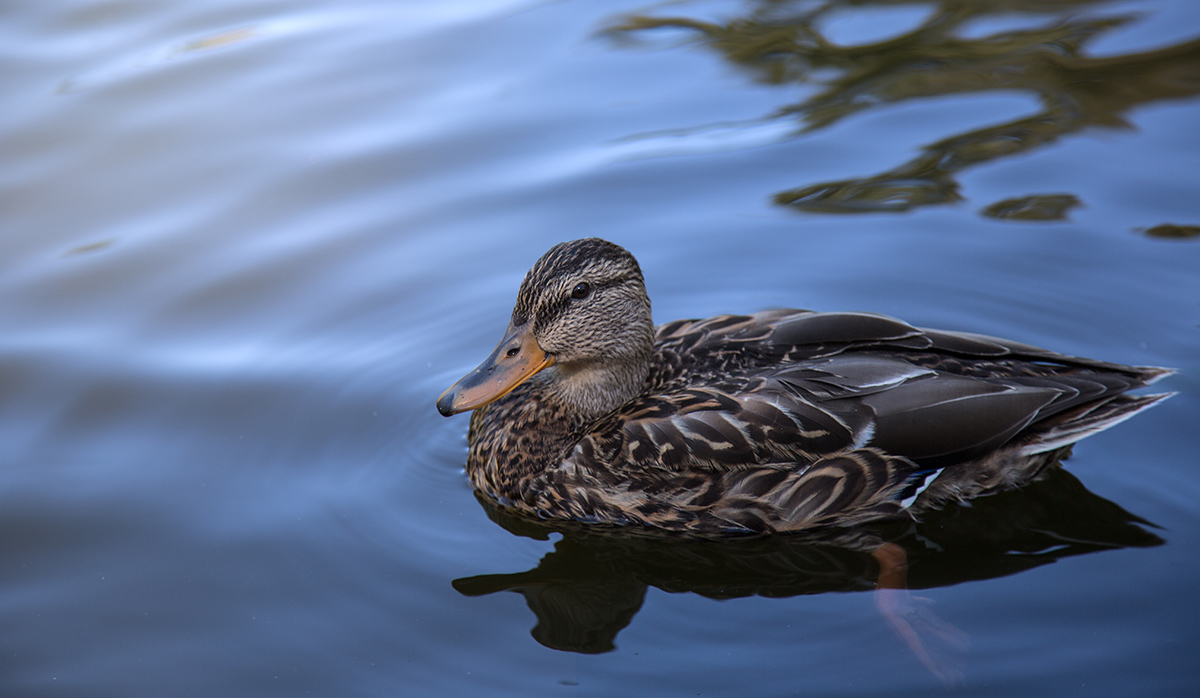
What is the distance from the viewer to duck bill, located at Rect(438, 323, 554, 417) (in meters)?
4.82

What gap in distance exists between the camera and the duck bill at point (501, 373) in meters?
4.82

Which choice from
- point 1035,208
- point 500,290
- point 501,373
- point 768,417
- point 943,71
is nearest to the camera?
point 768,417

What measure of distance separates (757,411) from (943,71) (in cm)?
480

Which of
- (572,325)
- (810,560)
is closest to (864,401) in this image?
(810,560)

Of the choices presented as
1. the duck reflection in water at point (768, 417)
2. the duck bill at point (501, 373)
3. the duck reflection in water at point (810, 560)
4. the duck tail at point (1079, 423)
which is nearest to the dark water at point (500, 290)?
the duck reflection in water at point (810, 560)

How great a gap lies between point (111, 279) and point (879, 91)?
5.43 m

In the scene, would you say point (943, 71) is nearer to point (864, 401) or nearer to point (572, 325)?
point (864, 401)

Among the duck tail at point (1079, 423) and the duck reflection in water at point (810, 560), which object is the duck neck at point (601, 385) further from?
the duck tail at point (1079, 423)

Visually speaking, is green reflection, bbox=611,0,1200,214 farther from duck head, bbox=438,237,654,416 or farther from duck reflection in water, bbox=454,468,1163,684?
duck reflection in water, bbox=454,468,1163,684

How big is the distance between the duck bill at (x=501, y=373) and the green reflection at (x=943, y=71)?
2761mm

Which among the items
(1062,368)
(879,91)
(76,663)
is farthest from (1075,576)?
(879,91)

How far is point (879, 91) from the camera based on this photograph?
8.20 m

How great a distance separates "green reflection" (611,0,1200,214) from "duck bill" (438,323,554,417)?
2.76 meters

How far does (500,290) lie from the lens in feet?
21.6
